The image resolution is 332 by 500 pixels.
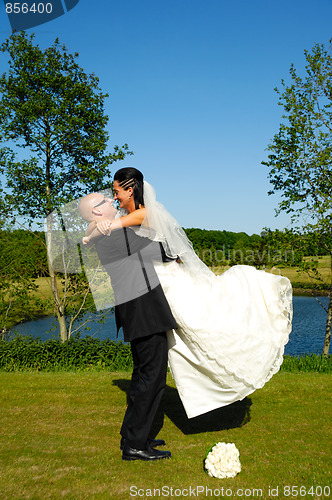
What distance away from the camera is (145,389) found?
3.81 m

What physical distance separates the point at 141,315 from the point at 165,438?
1490mm

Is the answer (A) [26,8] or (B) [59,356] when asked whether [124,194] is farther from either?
(B) [59,356]

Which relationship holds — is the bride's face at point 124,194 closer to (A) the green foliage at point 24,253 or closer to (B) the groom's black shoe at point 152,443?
(B) the groom's black shoe at point 152,443

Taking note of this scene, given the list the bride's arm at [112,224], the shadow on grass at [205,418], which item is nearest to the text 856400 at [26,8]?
the bride's arm at [112,224]

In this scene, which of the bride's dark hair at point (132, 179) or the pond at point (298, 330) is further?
the pond at point (298, 330)

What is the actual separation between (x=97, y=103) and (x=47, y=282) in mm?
4643

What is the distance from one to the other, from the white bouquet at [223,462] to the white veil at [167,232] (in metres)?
Answer: 1.64

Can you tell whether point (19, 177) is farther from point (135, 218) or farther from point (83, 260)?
point (135, 218)

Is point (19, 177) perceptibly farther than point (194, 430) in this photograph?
Yes

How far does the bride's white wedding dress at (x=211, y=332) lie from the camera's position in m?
3.96

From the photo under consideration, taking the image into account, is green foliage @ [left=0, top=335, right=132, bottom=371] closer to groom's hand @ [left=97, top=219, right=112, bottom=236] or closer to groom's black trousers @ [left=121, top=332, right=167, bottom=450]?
groom's black trousers @ [left=121, top=332, right=167, bottom=450]

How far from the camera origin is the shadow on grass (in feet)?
15.0

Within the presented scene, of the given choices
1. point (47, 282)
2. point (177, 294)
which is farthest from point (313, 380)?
point (47, 282)

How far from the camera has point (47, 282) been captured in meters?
10.6
